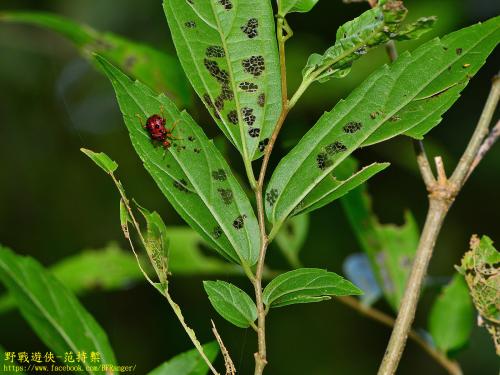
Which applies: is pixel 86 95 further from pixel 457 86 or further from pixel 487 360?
pixel 457 86

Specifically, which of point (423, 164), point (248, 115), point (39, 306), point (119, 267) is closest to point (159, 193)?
point (119, 267)

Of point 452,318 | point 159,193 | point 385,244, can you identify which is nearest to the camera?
point 452,318

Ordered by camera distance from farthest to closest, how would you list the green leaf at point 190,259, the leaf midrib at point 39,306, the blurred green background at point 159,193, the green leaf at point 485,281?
the blurred green background at point 159,193
the green leaf at point 190,259
the leaf midrib at point 39,306
the green leaf at point 485,281

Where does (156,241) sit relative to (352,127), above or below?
below

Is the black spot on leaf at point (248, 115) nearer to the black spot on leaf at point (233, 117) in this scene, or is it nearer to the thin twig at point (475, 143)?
the black spot on leaf at point (233, 117)

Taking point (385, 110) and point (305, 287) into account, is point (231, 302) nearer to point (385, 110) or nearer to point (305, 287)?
point (305, 287)

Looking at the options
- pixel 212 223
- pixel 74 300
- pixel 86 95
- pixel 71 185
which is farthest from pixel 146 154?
pixel 86 95

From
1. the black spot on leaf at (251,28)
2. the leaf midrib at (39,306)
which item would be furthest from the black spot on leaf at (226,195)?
the leaf midrib at (39,306)
